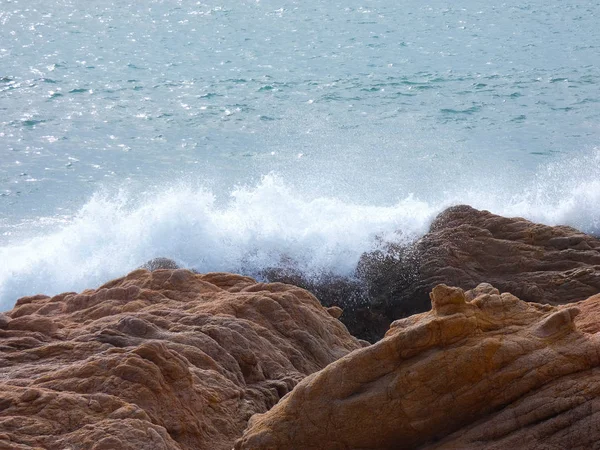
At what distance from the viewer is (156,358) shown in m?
6.05

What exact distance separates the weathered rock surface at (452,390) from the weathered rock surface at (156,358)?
70 cm

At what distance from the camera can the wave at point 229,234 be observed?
1194cm

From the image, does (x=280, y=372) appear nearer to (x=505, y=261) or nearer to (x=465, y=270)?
(x=465, y=270)

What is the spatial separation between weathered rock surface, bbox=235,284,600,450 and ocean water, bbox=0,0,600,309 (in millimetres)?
5870

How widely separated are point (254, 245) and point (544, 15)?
19629 millimetres

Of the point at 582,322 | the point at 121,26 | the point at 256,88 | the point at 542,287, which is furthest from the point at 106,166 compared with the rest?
the point at 582,322

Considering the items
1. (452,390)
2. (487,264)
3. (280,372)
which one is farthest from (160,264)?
(452,390)

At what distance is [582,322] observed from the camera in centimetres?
578

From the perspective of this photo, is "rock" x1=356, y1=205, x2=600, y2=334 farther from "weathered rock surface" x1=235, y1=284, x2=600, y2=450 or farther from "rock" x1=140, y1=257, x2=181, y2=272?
"weathered rock surface" x1=235, y1=284, x2=600, y2=450

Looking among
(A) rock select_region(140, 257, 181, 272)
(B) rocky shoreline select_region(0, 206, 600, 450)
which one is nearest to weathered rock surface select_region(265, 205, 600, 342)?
(A) rock select_region(140, 257, 181, 272)

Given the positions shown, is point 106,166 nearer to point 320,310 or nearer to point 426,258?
point 426,258

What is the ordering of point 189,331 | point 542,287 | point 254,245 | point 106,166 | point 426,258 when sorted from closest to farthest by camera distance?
point 189,331, point 542,287, point 426,258, point 254,245, point 106,166

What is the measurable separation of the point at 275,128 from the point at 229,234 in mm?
8613

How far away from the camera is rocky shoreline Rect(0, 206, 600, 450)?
5.09 m
